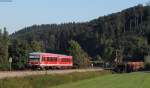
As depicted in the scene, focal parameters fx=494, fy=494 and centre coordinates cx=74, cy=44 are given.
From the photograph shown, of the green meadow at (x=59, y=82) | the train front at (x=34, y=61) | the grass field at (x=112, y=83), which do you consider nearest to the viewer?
the green meadow at (x=59, y=82)

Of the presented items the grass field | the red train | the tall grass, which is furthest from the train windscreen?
the grass field

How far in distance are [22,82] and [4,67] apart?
1707 inches

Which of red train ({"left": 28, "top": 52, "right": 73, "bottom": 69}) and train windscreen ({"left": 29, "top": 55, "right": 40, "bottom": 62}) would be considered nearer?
red train ({"left": 28, "top": 52, "right": 73, "bottom": 69})

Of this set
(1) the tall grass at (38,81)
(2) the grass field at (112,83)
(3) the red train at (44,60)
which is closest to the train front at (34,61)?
(3) the red train at (44,60)

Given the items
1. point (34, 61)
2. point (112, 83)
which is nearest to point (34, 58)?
point (34, 61)

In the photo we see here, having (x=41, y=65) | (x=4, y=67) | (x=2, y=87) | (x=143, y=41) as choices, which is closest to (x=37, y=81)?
(x=2, y=87)

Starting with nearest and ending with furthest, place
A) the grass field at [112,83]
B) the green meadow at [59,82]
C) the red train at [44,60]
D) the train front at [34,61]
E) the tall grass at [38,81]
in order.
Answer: the tall grass at [38,81]
the green meadow at [59,82]
the grass field at [112,83]
the red train at [44,60]
the train front at [34,61]

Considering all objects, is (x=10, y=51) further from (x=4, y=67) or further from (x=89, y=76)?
(x=89, y=76)

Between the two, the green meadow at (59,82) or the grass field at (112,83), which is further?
the grass field at (112,83)

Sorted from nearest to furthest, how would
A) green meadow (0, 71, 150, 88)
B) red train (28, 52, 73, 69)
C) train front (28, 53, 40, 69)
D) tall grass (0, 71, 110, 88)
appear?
tall grass (0, 71, 110, 88) < green meadow (0, 71, 150, 88) < red train (28, 52, 73, 69) < train front (28, 53, 40, 69)

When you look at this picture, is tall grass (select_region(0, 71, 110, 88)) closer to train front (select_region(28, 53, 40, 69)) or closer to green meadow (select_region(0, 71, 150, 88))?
green meadow (select_region(0, 71, 150, 88))

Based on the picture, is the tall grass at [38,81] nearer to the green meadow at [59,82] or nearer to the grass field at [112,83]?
the green meadow at [59,82]

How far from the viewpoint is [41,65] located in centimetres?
7612

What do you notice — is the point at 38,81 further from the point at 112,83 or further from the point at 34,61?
the point at 34,61
